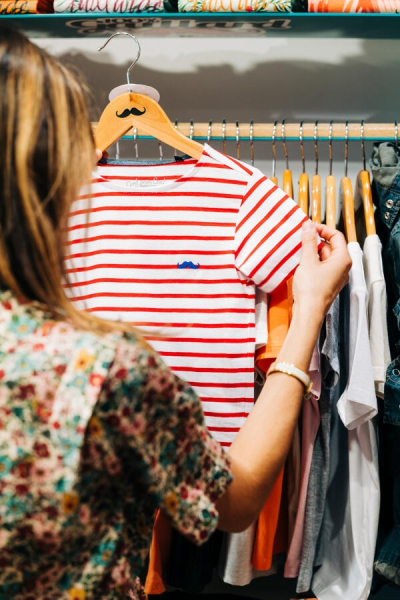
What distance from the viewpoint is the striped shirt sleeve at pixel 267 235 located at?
3.25ft

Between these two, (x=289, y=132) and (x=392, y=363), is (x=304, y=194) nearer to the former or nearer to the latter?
(x=289, y=132)

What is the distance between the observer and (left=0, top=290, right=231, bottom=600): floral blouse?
47 cm

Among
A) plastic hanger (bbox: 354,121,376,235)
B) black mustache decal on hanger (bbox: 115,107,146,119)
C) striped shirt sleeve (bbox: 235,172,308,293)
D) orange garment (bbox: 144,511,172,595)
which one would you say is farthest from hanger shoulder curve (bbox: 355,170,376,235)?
orange garment (bbox: 144,511,172,595)

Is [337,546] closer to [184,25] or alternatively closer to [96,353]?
[96,353]

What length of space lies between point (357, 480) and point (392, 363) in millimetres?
233

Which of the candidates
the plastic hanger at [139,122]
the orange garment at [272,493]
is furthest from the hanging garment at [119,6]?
the orange garment at [272,493]

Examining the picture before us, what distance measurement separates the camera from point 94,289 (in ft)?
3.49

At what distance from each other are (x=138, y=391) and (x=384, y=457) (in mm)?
878

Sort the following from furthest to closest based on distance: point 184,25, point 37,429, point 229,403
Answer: point 184,25, point 229,403, point 37,429

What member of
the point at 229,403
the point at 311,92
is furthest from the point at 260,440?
the point at 311,92

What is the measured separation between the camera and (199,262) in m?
1.04

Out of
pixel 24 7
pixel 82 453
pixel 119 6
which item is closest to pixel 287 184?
pixel 119 6

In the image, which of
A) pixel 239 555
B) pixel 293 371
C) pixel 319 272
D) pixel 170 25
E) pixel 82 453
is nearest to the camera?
pixel 82 453

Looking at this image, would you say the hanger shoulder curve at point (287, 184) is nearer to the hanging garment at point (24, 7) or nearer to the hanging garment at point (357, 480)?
the hanging garment at point (357, 480)
